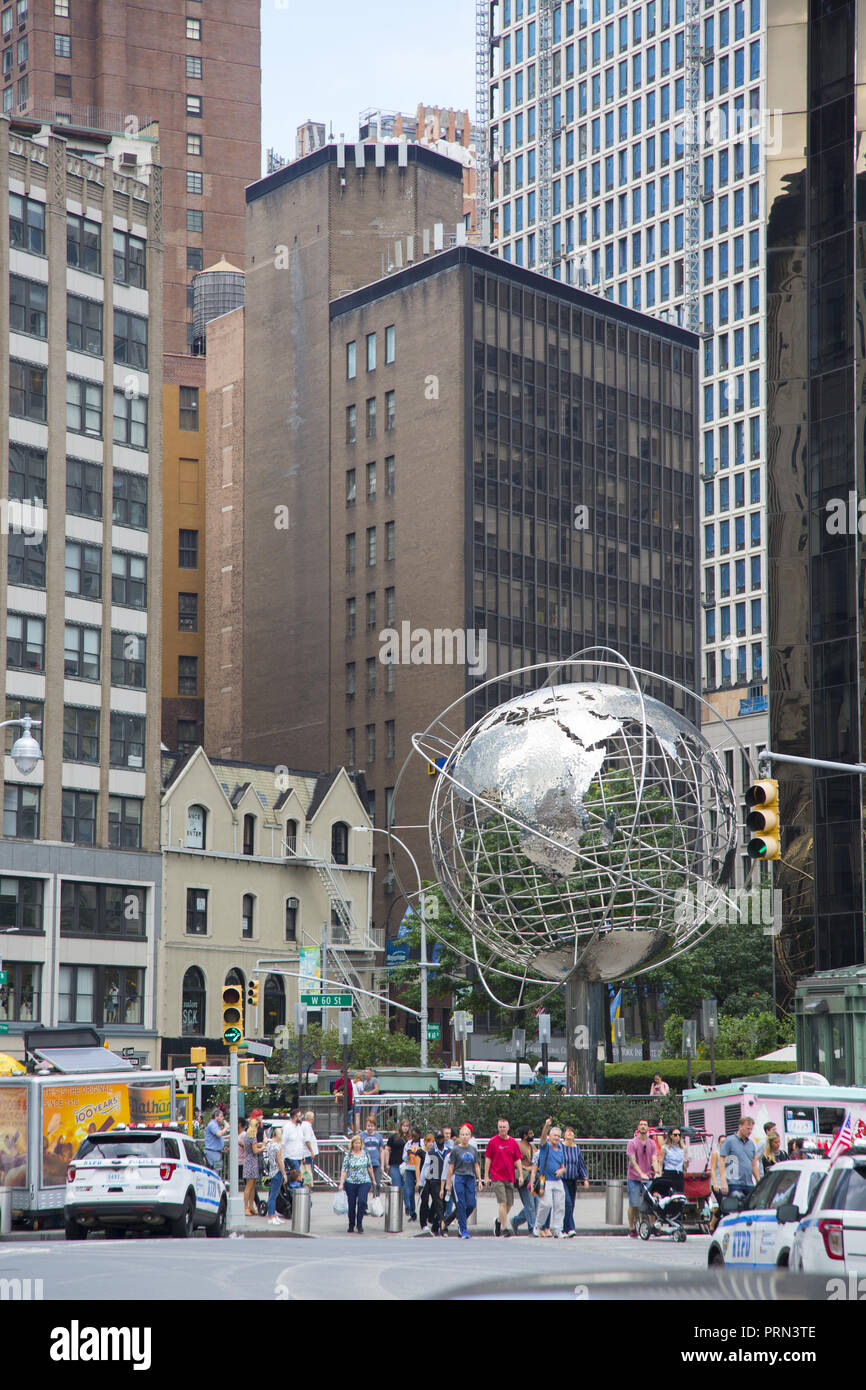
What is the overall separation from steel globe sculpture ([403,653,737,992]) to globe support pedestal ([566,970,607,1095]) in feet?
0.97

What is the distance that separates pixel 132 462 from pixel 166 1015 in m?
22.4

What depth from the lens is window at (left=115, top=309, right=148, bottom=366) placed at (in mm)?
72750

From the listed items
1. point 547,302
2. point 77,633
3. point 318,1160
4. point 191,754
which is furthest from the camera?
point 547,302

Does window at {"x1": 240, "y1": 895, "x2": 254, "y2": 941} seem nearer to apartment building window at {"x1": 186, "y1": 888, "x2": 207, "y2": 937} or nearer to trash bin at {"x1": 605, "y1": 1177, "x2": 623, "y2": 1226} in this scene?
apartment building window at {"x1": 186, "y1": 888, "x2": 207, "y2": 937}

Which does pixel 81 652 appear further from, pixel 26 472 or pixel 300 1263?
pixel 300 1263

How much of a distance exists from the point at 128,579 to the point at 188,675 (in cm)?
4632

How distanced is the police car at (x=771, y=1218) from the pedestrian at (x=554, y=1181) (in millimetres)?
9589

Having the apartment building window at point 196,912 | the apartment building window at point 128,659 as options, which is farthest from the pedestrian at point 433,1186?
the apartment building window at point 196,912

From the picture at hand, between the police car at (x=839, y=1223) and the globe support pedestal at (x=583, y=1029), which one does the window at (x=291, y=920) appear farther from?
the police car at (x=839, y=1223)

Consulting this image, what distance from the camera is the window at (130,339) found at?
239ft
